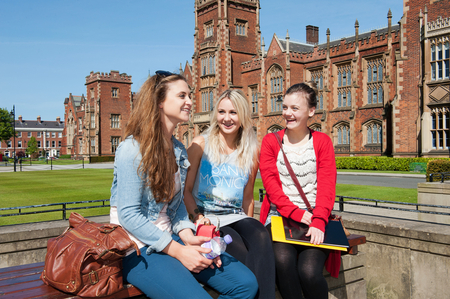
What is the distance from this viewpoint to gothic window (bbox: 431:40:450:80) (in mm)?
23297

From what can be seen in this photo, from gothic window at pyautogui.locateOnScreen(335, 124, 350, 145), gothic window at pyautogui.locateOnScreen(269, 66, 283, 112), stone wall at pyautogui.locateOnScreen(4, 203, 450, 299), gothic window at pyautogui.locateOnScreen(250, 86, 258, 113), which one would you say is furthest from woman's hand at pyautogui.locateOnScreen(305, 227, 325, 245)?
gothic window at pyautogui.locateOnScreen(250, 86, 258, 113)

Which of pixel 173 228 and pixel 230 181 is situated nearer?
pixel 173 228

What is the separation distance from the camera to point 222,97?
383cm

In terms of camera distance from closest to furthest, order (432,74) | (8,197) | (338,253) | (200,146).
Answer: (338,253) → (200,146) → (8,197) → (432,74)

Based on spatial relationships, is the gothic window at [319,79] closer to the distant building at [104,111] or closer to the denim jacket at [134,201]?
the distant building at [104,111]

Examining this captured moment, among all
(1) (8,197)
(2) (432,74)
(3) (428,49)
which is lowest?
(1) (8,197)

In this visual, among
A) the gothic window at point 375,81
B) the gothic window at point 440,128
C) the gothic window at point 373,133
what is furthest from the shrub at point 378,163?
the gothic window at point 375,81

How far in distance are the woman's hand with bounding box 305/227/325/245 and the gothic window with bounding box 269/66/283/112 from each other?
3407cm

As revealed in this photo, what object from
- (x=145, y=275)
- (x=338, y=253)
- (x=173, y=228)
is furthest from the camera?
(x=338, y=253)

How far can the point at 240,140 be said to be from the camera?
12.9 feet

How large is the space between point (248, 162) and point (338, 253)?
124 centimetres

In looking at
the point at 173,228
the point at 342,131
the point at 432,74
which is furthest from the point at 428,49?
the point at 173,228

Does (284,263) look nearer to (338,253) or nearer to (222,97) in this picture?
(338,253)

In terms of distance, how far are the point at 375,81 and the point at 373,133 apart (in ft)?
14.5
